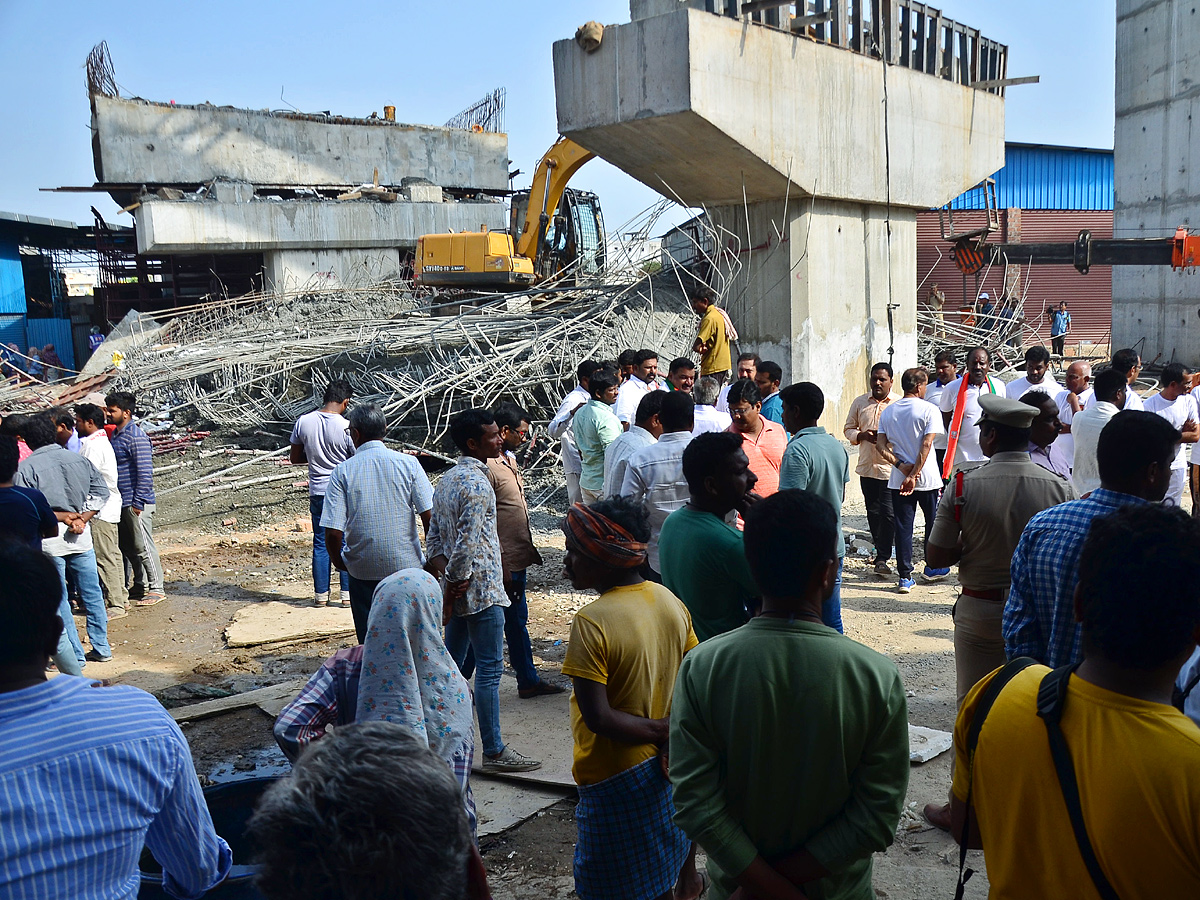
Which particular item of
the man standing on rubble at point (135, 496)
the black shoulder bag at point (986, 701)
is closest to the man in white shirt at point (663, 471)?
the black shoulder bag at point (986, 701)

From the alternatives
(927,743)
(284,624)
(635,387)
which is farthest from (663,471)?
(284,624)

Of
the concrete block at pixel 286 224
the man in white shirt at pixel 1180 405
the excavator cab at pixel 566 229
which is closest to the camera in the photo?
the man in white shirt at pixel 1180 405

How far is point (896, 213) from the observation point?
1230cm

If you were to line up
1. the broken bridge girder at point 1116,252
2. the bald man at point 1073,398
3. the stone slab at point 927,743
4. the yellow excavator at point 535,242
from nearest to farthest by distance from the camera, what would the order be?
the stone slab at point 927,743 < the bald man at point 1073,398 < the broken bridge girder at point 1116,252 < the yellow excavator at point 535,242

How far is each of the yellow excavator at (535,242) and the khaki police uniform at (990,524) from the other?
1076 centimetres

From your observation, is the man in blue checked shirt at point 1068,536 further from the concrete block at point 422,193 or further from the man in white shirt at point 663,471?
the concrete block at point 422,193

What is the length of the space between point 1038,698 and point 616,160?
10166 mm

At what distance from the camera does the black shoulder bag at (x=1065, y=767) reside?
1562mm

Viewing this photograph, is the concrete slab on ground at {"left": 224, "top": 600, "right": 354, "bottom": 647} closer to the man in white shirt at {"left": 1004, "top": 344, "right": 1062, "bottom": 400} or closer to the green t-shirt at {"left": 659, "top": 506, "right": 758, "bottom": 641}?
the green t-shirt at {"left": 659, "top": 506, "right": 758, "bottom": 641}

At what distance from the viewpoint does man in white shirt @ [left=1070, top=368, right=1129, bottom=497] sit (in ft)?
18.6

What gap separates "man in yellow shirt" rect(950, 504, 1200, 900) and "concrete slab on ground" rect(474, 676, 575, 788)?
2715 mm

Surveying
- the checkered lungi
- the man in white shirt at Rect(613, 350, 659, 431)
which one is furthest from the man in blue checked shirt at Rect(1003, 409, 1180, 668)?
the man in white shirt at Rect(613, 350, 659, 431)

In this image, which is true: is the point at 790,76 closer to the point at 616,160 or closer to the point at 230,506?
the point at 616,160

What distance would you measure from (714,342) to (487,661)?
7054 millimetres
